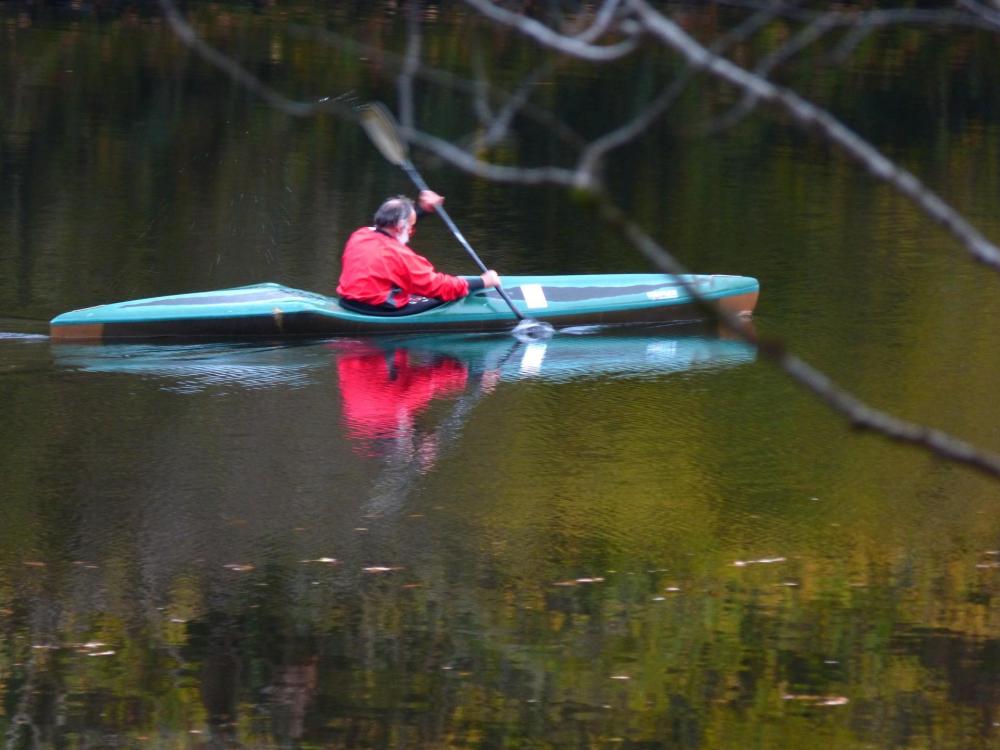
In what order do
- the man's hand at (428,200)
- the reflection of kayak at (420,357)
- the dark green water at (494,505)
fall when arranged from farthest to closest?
1. the man's hand at (428,200)
2. the reflection of kayak at (420,357)
3. the dark green water at (494,505)

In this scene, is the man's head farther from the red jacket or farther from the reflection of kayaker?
the reflection of kayaker

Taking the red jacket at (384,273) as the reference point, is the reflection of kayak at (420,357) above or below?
below

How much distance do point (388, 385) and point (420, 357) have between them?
70cm

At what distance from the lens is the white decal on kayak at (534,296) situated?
32.5 feet

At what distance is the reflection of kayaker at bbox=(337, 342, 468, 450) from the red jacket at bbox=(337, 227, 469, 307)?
0.32m

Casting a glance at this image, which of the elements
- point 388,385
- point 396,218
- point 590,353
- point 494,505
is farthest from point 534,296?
point 494,505

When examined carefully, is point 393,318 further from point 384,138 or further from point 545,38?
point 545,38

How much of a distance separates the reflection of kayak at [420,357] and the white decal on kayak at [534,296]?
0.24 metres

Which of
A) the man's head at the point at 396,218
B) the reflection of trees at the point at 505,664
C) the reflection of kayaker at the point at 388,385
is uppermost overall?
the man's head at the point at 396,218

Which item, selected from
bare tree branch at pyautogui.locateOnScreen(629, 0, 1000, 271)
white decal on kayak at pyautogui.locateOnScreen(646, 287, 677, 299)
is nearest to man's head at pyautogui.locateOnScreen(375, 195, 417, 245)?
white decal on kayak at pyautogui.locateOnScreen(646, 287, 677, 299)

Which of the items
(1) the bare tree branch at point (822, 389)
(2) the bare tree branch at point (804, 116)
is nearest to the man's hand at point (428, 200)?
(2) the bare tree branch at point (804, 116)

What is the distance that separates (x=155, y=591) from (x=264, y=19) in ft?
75.7

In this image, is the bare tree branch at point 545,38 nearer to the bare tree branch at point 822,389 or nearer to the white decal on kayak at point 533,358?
the bare tree branch at point 822,389

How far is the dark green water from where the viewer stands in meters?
4.90
